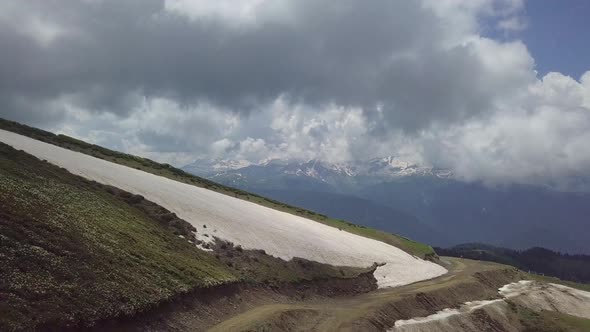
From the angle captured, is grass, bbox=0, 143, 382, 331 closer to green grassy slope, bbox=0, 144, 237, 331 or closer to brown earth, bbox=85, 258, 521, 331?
green grassy slope, bbox=0, 144, 237, 331

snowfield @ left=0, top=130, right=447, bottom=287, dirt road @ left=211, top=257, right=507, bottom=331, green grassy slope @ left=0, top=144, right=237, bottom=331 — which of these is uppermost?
snowfield @ left=0, top=130, right=447, bottom=287

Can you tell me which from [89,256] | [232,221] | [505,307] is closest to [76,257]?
[89,256]

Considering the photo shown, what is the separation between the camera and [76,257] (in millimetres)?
35750

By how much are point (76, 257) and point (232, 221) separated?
4178 centimetres

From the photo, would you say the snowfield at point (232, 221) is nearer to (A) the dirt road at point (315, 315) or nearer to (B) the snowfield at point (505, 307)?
(A) the dirt road at point (315, 315)

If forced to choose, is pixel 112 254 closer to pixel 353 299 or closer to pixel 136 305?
pixel 136 305

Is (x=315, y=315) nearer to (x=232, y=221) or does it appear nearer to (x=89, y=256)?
(x=89, y=256)

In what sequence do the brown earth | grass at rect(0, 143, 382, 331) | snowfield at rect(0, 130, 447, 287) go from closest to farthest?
grass at rect(0, 143, 382, 331) < the brown earth < snowfield at rect(0, 130, 447, 287)

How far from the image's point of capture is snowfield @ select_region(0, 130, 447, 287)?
Result: 7050 cm

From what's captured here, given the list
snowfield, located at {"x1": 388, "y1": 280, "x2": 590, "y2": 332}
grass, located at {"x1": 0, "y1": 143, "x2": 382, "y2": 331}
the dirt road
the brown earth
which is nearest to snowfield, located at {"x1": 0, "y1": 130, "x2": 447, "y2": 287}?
grass, located at {"x1": 0, "y1": 143, "x2": 382, "y2": 331}

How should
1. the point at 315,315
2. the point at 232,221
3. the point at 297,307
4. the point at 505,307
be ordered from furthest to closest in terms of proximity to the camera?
the point at 505,307 < the point at 232,221 < the point at 297,307 < the point at 315,315

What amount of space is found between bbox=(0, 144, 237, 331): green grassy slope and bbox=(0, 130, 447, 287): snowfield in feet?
41.7

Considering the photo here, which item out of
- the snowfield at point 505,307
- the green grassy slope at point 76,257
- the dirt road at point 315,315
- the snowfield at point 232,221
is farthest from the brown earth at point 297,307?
the snowfield at point 232,221

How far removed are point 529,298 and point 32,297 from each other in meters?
94.0
